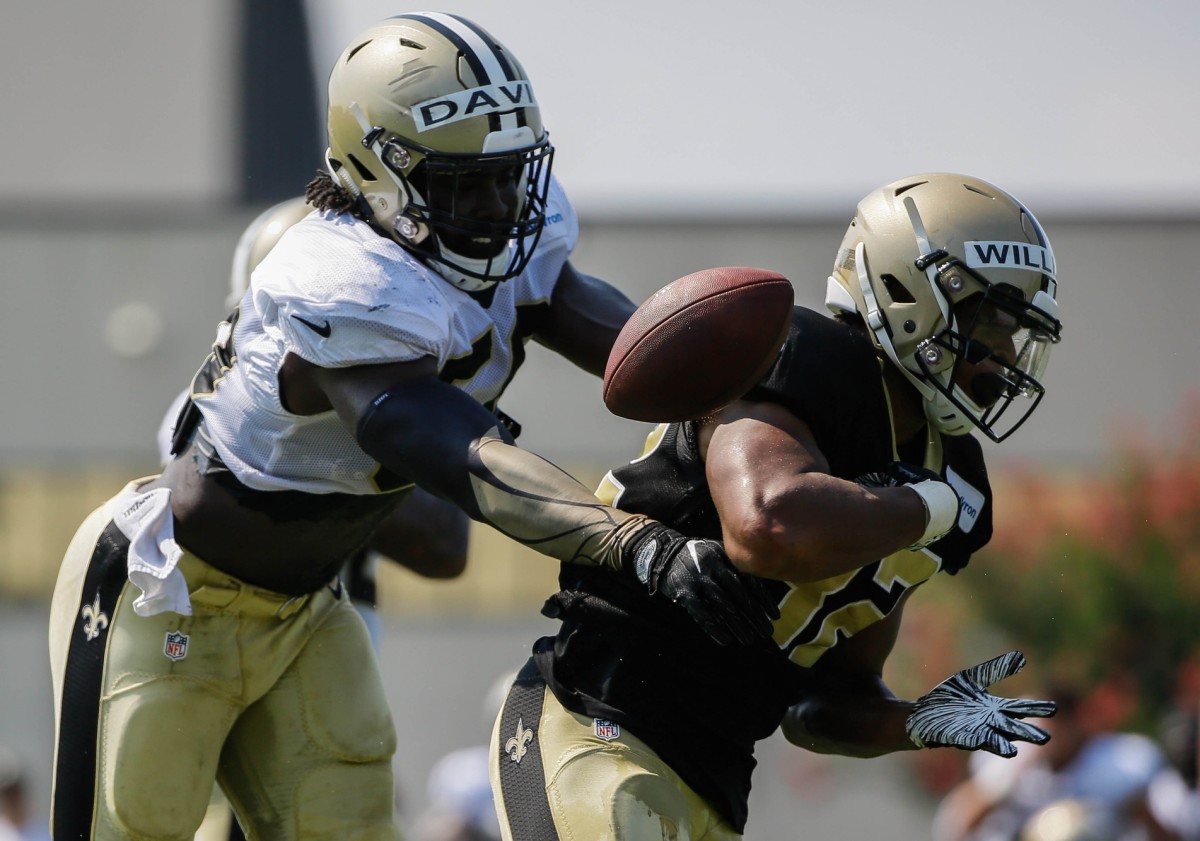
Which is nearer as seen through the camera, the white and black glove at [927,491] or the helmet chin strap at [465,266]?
the white and black glove at [927,491]

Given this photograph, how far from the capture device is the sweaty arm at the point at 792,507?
109 inches

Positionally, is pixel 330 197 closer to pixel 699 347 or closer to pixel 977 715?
pixel 699 347

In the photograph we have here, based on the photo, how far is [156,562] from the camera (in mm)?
3676

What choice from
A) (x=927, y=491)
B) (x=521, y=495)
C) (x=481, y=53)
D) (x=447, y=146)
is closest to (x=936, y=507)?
(x=927, y=491)

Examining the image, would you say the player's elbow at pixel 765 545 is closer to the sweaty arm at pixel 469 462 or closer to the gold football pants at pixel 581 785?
the sweaty arm at pixel 469 462

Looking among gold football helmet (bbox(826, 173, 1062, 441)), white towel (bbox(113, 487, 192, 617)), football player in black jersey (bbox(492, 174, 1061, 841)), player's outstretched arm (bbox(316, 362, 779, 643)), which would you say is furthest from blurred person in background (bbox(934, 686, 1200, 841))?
player's outstretched arm (bbox(316, 362, 779, 643))

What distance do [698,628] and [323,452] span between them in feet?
2.91

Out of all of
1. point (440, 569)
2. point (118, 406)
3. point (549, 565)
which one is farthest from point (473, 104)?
point (118, 406)

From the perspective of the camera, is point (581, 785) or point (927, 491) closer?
point (927, 491)

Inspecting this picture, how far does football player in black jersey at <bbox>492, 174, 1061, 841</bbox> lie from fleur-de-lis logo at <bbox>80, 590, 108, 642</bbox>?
39.7 inches

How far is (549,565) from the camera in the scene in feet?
53.0

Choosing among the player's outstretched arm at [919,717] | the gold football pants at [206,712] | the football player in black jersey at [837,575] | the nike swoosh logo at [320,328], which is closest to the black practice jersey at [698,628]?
the football player in black jersey at [837,575]

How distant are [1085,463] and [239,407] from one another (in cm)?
1387

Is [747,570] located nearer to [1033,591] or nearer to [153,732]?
[153,732]
